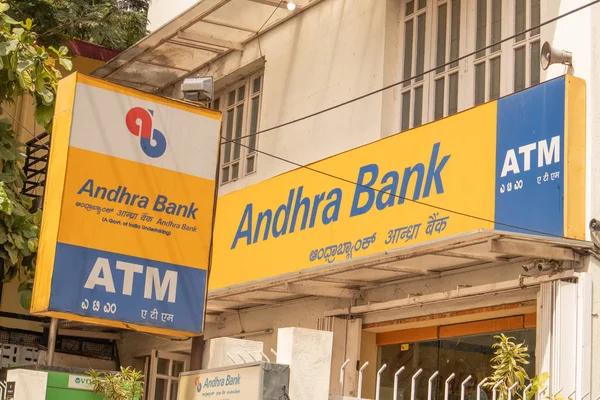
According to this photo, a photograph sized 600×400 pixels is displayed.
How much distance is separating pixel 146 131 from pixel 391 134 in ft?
16.2

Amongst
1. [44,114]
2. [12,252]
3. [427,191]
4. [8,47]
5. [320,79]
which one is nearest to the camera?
[427,191]

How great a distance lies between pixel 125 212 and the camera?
904 centimetres

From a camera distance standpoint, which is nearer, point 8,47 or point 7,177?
point 8,47

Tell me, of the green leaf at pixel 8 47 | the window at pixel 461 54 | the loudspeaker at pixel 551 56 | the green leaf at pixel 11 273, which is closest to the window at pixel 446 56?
the window at pixel 461 54

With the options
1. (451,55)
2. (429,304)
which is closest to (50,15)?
(451,55)

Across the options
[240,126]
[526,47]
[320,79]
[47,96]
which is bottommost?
[47,96]

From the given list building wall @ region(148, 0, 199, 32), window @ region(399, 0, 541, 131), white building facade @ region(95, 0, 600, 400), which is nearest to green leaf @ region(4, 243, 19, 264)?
white building facade @ region(95, 0, 600, 400)

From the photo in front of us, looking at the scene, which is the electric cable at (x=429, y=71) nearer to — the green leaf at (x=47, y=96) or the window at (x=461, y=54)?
the window at (x=461, y=54)

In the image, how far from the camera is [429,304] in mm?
11914

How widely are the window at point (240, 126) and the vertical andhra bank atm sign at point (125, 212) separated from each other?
6.82 metres

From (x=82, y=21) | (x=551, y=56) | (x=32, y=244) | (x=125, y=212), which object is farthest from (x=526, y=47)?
(x=82, y=21)

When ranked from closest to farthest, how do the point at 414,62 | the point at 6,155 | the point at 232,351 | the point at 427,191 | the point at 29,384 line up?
the point at 232,351 < the point at 29,384 < the point at 427,191 < the point at 6,155 < the point at 414,62

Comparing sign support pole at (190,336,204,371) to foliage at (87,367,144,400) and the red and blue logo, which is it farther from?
the red and blue logo

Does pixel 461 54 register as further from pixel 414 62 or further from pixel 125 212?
pixel 125 212
